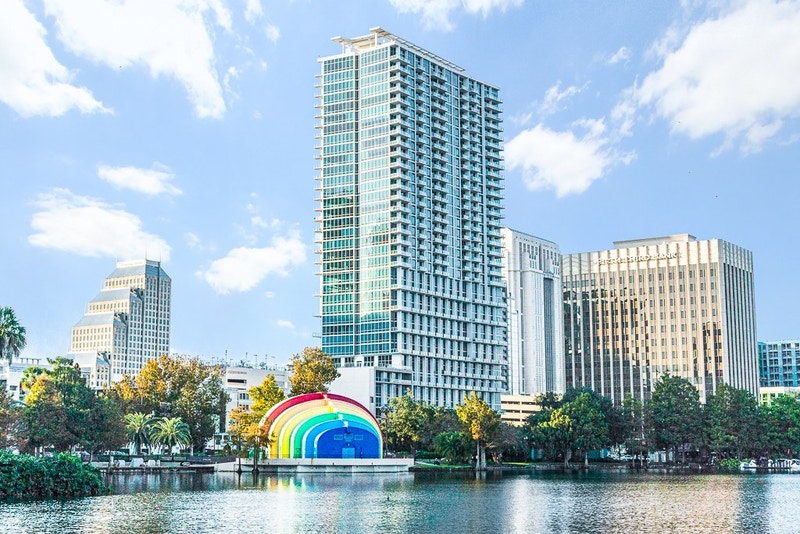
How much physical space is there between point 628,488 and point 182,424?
275 feet

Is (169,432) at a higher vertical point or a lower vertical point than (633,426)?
lower

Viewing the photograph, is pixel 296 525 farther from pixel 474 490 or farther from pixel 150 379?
pixel 150 379

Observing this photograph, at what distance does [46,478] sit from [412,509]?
99.5ft

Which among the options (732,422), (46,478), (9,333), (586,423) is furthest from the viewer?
(732,422)

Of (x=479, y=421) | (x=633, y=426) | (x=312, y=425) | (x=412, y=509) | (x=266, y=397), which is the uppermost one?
(x=266, y=397)

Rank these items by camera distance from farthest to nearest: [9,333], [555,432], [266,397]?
[555,432], [266,397], [9,333]

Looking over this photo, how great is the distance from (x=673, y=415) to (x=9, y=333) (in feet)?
374

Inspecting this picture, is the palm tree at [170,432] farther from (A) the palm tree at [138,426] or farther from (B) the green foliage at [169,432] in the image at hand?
(A) the palm tree at [138,426]

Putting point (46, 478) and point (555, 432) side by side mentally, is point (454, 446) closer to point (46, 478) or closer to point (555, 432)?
point (555, 432)

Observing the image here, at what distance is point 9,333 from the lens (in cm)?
11488

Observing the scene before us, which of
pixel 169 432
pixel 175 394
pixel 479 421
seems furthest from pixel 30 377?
pixel 479 421

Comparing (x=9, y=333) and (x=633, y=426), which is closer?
(x=9, y=333)

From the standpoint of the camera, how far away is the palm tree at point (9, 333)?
114m

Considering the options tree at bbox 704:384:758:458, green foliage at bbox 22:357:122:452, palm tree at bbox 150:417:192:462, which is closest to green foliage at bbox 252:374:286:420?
palm tree at bbox 150:417:192:462
